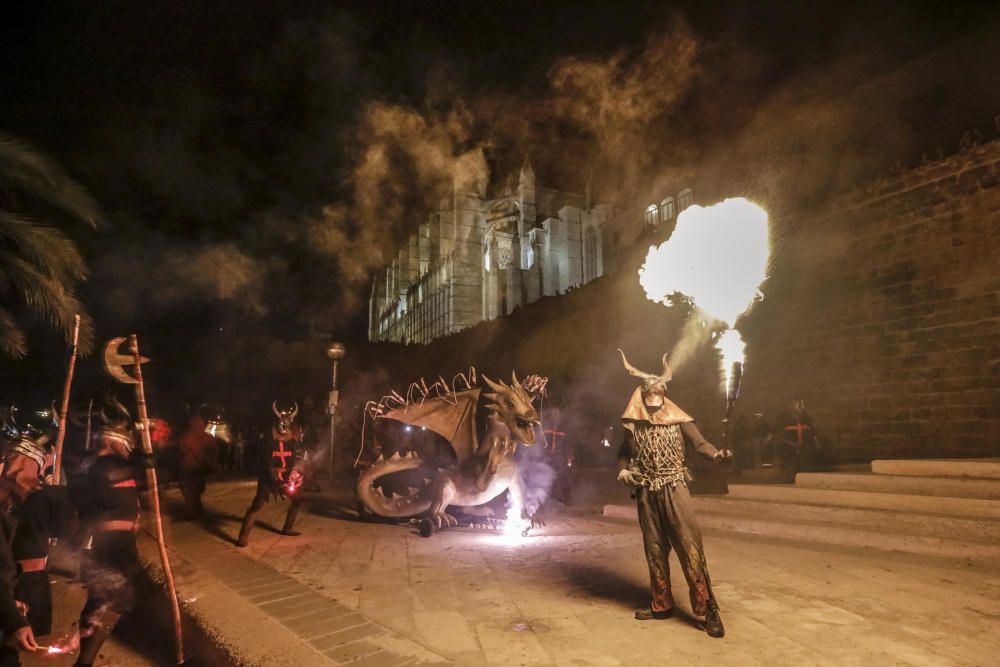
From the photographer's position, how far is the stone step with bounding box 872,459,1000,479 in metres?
6.95

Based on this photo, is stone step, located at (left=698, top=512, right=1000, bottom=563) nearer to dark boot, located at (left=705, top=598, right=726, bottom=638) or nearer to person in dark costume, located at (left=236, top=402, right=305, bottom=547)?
dark boot, located at (left=705, top=598, right=726, bottom=638)

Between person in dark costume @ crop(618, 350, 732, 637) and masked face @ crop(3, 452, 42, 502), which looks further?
person in dark costume @ crop(618, 350, 732, 637)

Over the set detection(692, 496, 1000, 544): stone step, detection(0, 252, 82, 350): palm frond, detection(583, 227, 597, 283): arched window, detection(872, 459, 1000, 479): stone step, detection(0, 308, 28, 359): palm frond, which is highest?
detection(583, 227, 597, 283): arched window

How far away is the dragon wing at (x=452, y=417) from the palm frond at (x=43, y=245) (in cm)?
675

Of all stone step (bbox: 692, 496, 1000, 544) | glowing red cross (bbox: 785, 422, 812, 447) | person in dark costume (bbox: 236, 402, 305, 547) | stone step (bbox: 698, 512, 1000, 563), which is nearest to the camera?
stone step (bbox: 698, 512, 1000, 563)

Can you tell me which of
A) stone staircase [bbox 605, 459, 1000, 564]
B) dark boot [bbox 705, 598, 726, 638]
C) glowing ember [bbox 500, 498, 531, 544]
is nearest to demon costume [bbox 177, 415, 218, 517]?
glowing ember [bbox 500, 498, 531, 544]

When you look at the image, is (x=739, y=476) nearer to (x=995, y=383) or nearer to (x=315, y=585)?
(x=995, y=383)

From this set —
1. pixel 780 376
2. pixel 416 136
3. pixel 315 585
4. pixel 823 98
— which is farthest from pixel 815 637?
pixel 416 136

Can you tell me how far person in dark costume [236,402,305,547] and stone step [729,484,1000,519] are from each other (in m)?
6.52

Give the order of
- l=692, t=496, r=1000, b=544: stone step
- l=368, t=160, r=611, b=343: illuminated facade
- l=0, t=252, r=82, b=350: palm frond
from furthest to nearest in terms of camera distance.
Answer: l=368, t=160, r=611, b=343: illuminated facade < l=0, t=252, r=82, b=350: palm frond < l=692, t=496, r=1000, b=544: stone step

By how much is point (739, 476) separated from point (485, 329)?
14.6m

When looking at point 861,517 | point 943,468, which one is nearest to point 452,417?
point 861,517

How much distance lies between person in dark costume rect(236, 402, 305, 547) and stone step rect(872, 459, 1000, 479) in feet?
26.9

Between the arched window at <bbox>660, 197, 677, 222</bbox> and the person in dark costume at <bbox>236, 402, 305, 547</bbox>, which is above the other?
the arched window at <bbox>660, 197, 677, 222</bbox>
